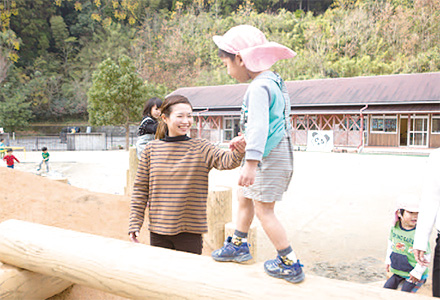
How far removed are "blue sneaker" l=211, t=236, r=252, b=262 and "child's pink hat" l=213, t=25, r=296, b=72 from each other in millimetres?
880

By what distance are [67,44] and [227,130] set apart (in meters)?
35.3

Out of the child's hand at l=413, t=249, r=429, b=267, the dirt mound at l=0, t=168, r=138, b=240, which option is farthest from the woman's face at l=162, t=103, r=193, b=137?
the dirt mound at l=0, t=168, r=138, b=240

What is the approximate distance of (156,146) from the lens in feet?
7.31

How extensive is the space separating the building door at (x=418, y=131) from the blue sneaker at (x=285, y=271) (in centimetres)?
2239

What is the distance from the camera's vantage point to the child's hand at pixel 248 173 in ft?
5.47

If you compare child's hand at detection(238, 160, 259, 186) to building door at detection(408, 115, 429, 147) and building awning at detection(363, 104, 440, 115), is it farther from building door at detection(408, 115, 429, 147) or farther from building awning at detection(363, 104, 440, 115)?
building door at detection(408, 115, 429, 147)

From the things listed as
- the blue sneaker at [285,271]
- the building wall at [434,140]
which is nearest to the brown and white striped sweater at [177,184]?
the blue sneaker at [285,271]

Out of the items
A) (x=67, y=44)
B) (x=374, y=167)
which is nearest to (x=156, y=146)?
(x=374, y=167)

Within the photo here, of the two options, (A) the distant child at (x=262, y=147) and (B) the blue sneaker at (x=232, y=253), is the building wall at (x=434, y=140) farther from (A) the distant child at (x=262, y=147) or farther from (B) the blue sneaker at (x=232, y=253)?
(B) the blue sneaker at (x=232, y=253)

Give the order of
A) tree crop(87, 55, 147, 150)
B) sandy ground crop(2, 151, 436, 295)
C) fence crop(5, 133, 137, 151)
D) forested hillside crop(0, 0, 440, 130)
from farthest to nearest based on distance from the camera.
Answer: forested hillside crop(0, 0, 440, 130), tree crop(87, 55, 147, 150), fence crop(5, 133, 137, 151), sandy ground crop(2, 151, 436, 295)

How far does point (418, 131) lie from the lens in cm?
2150

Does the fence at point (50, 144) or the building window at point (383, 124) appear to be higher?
the building window at point (383, 124)

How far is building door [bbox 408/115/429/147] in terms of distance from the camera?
21328mm

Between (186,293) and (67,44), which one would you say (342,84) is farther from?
(67,44)
